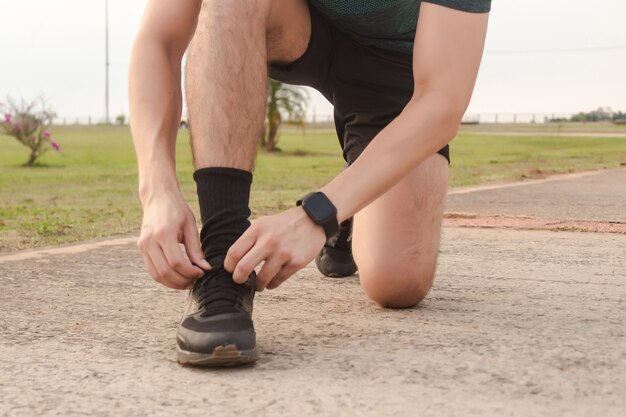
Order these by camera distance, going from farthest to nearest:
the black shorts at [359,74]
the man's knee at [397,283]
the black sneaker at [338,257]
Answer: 1. the black sneaker at [338,257]
2. the black shorts at [359,74]
3. the man's knee at [397,283]

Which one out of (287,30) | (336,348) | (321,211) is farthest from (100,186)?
(321,211)

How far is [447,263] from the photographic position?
3018 millimetres

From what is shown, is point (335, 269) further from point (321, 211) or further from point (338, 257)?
point (321, 211)

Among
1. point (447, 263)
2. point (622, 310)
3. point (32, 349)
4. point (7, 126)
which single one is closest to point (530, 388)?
point (622, 310)

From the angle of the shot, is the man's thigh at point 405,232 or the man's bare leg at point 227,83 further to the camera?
A: the man's thigh at point 405,232

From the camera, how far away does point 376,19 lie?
243cm

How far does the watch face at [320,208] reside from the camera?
5.48 ft

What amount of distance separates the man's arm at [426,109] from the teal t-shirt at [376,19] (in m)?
0.58

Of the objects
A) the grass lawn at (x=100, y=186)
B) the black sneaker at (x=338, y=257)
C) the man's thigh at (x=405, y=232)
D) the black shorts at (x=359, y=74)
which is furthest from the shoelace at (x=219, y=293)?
the grass lawn at (x=100, y=186)

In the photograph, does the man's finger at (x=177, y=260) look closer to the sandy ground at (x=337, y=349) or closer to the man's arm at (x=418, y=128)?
the man's arm at (x=418, y=128)

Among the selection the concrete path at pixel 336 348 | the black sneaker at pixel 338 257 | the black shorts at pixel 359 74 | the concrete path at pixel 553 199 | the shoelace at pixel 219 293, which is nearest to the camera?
the concrete path at pixel 336 348

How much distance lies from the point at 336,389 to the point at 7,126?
17.0 m

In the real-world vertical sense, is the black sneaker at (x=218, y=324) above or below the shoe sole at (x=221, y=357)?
above

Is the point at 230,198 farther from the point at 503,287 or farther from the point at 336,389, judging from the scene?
the point at 503,287
